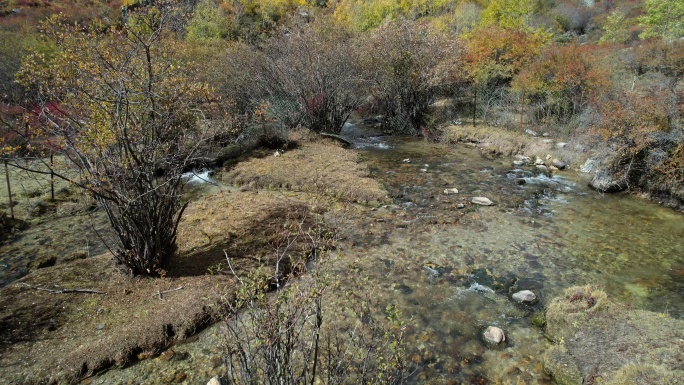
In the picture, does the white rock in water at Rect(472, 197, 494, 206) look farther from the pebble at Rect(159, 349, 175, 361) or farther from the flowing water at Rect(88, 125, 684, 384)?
the pebble at Rect(159, 349, 175, 361)

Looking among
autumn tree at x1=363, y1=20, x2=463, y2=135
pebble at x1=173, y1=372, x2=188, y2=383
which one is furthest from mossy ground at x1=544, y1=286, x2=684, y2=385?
autumn tree at x1=363, y1=20, x2=463, y2=135

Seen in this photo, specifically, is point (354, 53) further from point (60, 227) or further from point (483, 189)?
point (60, 227)

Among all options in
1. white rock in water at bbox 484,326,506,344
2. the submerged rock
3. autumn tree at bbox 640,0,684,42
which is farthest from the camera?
autumn tree at bbox 640,0,684,42

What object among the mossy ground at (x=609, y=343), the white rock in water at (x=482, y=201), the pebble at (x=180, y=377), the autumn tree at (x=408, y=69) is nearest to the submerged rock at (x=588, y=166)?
the white rock in water at (x=482, y=201)

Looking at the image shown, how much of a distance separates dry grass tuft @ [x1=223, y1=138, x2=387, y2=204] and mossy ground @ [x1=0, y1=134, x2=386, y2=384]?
6.20 feet

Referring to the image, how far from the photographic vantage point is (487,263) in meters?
7.75

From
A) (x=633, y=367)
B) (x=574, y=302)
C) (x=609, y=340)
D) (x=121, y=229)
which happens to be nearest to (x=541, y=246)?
(x=574, y=302)

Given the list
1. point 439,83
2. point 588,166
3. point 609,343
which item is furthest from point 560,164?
point 609,343

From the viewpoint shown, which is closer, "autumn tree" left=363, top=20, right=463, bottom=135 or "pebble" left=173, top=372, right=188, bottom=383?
"pebble" left=173, top=372, right=188, bottom=383

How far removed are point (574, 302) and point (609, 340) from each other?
0.93 meters

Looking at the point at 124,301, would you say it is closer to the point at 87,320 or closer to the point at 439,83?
the point at 87,320

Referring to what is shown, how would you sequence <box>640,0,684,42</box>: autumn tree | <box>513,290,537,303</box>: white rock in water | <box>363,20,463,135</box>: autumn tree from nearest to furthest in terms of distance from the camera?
<box>513,290,537,303</box>: white rock in water < <box>363,20,463,135</box>: autumn tree < <box>640,0,684,42</box>: autumn tree

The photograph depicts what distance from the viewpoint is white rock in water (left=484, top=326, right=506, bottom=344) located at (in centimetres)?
558

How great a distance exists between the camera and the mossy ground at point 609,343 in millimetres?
4328
